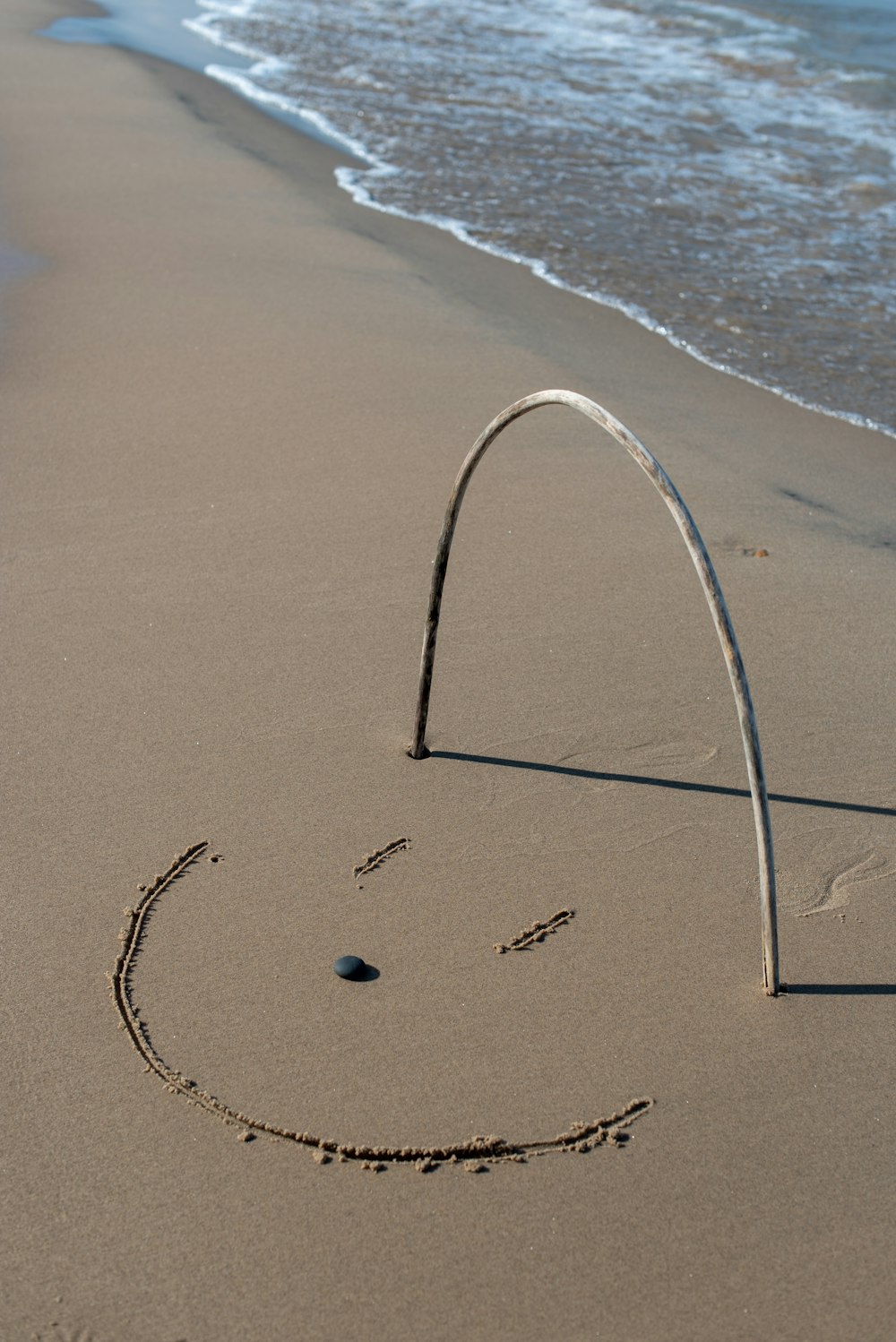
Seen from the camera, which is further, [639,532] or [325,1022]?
[639,532]

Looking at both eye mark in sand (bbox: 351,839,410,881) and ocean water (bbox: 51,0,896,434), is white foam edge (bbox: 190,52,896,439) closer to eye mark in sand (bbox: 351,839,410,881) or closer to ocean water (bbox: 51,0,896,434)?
ocean water (bbox: 51,0,896,434)

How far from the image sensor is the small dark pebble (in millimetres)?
2473

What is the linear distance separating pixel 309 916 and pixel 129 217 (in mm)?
5498

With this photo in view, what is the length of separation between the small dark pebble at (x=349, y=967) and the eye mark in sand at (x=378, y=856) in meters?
0.29

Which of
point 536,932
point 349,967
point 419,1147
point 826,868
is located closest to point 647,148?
point 826,868

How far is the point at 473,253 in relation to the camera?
7273 millimetres

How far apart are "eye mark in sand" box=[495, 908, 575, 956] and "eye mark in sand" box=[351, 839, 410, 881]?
37 cm

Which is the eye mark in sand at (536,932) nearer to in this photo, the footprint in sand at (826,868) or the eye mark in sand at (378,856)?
the eye mark in sand at (378,856)

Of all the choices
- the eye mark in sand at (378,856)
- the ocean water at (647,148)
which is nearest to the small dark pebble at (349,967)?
the eye mark in sand at (378,856)

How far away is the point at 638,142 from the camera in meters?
10.0

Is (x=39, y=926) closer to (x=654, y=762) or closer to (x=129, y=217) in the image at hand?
(x=654, y=762)


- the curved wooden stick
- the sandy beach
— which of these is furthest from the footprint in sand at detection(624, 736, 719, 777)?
the curved wooden stick

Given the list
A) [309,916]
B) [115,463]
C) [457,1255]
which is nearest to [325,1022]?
[309,916]

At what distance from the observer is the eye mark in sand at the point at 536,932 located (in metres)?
2.59
